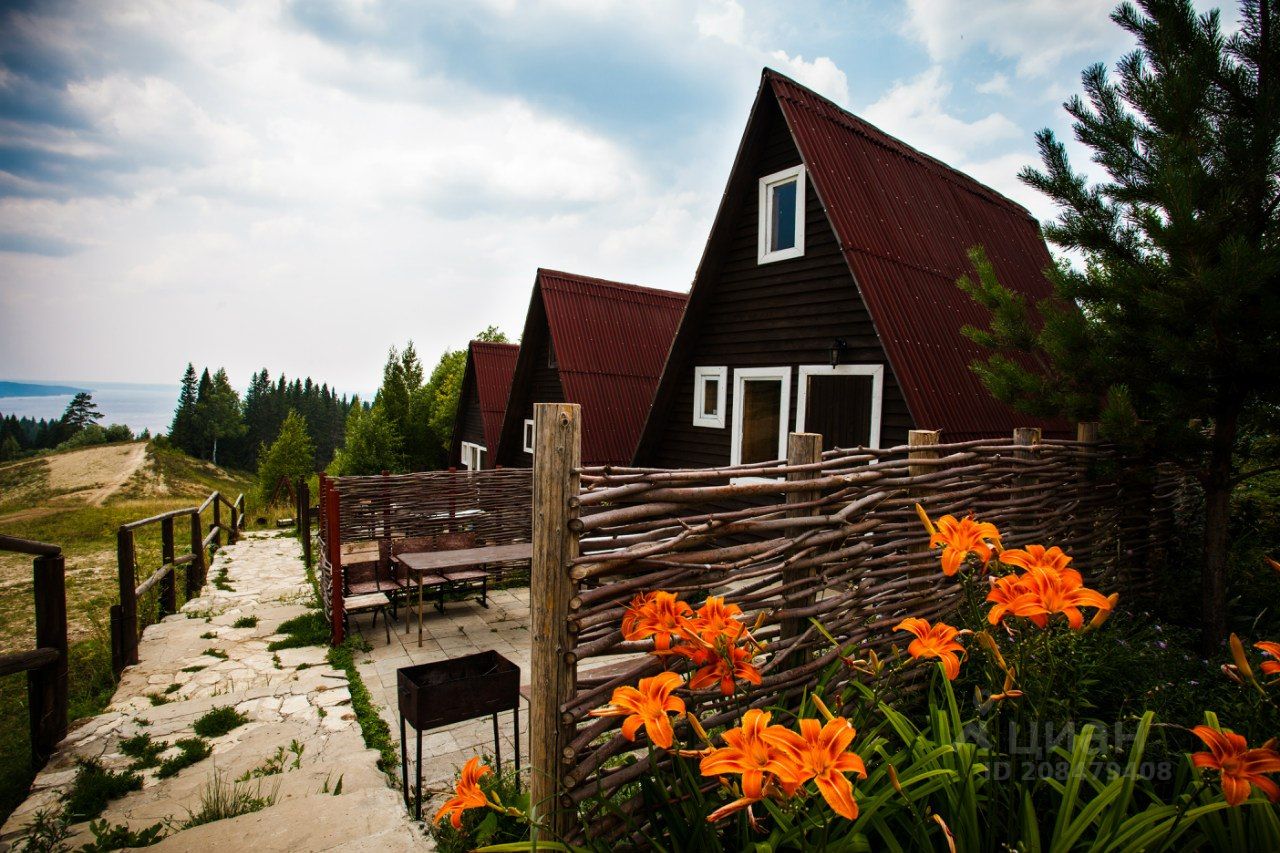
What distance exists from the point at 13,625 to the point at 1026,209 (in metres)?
16.8

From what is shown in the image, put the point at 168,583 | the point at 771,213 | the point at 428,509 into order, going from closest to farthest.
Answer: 1. the point at 168,583
2. the point at 771,213
3. the point at 428,509

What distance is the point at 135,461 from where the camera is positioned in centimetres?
3133

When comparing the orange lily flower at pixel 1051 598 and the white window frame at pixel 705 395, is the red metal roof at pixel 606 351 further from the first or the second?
the orange lily flower at pixel 1051 598

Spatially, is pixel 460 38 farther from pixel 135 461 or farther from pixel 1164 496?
pixel 135 461

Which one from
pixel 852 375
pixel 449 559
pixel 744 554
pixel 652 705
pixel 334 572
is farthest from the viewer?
pixel 852 375

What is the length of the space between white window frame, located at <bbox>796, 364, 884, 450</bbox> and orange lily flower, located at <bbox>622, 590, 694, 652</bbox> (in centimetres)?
519

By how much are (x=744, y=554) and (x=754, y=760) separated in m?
1.27

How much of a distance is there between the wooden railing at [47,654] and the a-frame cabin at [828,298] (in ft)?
23.0

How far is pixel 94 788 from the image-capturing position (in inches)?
140

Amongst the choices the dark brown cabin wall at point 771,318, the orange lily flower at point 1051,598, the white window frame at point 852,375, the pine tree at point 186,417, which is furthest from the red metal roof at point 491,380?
the pine tree at point 186,417

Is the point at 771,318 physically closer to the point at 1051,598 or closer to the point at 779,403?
the point at 779,403

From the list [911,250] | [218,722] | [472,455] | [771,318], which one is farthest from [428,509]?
[472,455]

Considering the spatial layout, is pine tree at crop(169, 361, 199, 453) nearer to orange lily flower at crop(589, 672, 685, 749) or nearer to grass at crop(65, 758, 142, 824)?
grass at crop(65, 758, 142, 824)

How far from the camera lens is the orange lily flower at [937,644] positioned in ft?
5.09
